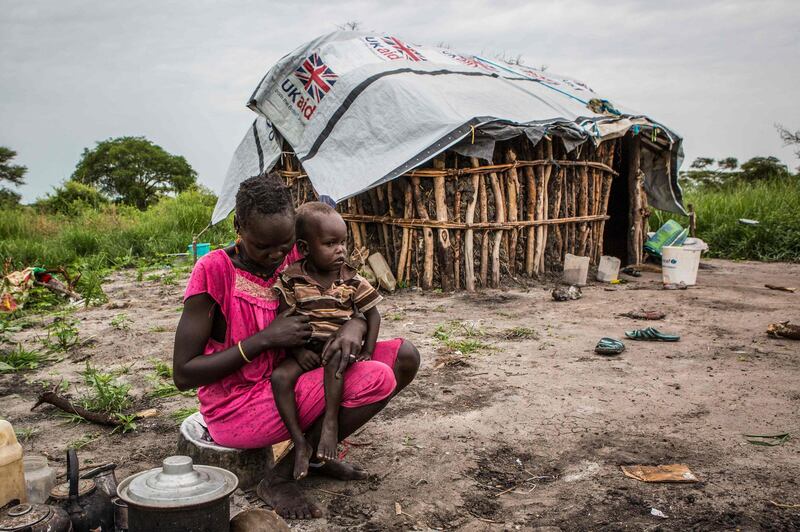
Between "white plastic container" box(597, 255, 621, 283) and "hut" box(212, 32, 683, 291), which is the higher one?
"hut" box(212, 32, 683, 291)

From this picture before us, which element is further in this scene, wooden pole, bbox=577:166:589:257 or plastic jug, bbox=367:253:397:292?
wooden pole, bbox=577:166:589:257

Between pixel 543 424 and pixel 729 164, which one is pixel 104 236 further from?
pixel 729 164

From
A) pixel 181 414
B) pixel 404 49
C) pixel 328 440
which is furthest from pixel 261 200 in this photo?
pixel 404 49

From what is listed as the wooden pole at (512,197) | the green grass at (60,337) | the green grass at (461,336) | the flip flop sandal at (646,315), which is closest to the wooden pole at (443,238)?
the wooden pole at (512,197)

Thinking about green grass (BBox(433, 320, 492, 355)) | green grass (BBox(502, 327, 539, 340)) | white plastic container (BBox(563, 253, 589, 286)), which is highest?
white plastic container (BBox(563, 253, 589, 286))

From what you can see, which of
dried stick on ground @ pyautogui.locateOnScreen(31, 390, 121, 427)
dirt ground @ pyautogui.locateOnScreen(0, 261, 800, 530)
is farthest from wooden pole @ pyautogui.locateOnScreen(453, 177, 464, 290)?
dried stick on ground @ pyautogui.locateOnScreen(31, 390, 121, 427)

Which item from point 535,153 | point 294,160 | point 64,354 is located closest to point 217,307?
point 64,354

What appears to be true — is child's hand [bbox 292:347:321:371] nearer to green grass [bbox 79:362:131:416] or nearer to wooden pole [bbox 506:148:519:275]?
green grass [bbox 79:362:131:416]

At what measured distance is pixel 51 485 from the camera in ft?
6.73

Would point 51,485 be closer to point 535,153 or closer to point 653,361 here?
point 653,361

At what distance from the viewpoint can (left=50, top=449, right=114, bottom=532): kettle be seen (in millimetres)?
1771

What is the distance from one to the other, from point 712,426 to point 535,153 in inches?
173

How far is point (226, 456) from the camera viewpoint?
2371 mm

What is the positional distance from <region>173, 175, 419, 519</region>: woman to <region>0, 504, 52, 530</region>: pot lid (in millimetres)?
586
